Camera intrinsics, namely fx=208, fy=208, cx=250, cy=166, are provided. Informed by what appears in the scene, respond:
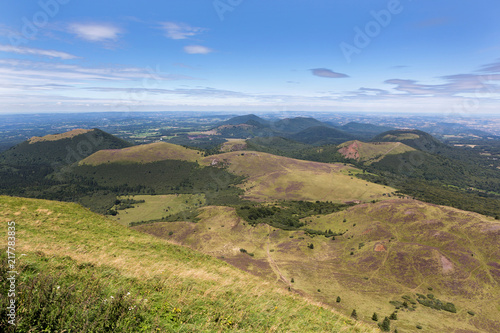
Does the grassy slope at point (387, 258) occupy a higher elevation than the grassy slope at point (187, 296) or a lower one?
lower

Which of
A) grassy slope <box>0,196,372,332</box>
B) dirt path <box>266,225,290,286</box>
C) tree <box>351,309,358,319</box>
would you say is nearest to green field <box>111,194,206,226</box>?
dirt path <box>266,225,290,286</box>

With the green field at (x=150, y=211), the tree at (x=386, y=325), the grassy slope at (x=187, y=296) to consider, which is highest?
the grassy slope at (x=187, y=296)

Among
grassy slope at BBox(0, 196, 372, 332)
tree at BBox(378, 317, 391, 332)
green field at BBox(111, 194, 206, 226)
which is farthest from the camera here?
green field at BBox(111, 194, 206, 226)

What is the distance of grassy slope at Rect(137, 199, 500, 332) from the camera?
173 feet

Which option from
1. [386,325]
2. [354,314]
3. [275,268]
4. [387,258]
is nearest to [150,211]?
[275,268]

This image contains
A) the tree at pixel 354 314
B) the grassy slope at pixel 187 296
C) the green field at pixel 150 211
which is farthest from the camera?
the green field at pixel 150 211

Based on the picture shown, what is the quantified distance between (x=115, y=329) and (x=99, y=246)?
16103 mm

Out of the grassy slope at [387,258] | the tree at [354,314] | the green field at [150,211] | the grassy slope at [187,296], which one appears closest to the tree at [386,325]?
the grassy slope at [387,258]

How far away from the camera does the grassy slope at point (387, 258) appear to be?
173 ft

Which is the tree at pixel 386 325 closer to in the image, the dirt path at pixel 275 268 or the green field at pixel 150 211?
the dirt path at pixel 275 268

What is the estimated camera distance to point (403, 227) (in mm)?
86062

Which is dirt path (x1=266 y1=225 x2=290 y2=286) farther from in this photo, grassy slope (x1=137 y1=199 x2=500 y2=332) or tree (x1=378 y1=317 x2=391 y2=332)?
tree (x1=378 y1=317 x2=391 y2=332)

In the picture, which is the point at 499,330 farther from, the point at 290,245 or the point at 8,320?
the point at 8,320

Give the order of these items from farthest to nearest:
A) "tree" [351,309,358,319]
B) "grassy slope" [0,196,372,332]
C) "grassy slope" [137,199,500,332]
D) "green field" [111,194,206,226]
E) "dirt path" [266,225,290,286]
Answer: "green field" [111,194,206,226] < "dirt path" [266,225,290,286] < "grassy slope" [137,199,500,332] < "tree" [351,309,358,319] < "grassy slope" [0,196,372,332]
